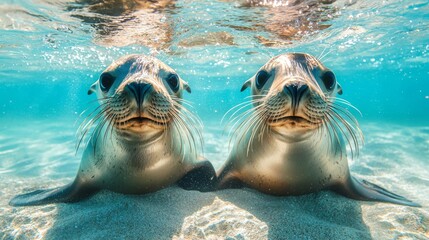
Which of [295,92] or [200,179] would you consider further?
[200,179]

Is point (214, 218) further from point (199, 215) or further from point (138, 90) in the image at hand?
point (138, 90)

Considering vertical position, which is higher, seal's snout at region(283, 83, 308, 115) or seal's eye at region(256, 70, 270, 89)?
seal's eye at region(256, 70, 270, 89)

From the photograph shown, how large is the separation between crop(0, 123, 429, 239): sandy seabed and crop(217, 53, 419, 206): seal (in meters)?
0.15

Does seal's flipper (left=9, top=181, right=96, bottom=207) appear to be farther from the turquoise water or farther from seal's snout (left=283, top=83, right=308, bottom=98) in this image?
seal's snout (left=283, top=83, right=308, bottom=98)

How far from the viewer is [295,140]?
260 cm

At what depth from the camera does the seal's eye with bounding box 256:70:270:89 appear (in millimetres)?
2967

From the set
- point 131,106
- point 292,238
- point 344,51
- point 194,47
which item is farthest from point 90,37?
Answer: point 344,51

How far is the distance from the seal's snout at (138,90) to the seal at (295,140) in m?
0.90

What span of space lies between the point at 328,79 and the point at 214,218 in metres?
1.68

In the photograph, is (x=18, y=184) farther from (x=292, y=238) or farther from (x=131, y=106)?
(x=292, y=238)

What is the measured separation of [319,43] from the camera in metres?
11.8

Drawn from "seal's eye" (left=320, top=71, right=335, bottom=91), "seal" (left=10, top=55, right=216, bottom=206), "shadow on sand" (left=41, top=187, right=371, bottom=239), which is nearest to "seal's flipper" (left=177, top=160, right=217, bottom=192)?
"seal" (left=10, top=55, right=216, bottom=206)

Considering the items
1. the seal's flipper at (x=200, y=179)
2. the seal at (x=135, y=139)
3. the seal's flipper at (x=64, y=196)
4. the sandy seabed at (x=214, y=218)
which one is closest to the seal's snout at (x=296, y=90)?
the seal at (x=135, y=139)

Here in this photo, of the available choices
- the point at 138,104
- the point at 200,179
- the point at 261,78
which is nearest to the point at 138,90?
the point at 138,104
